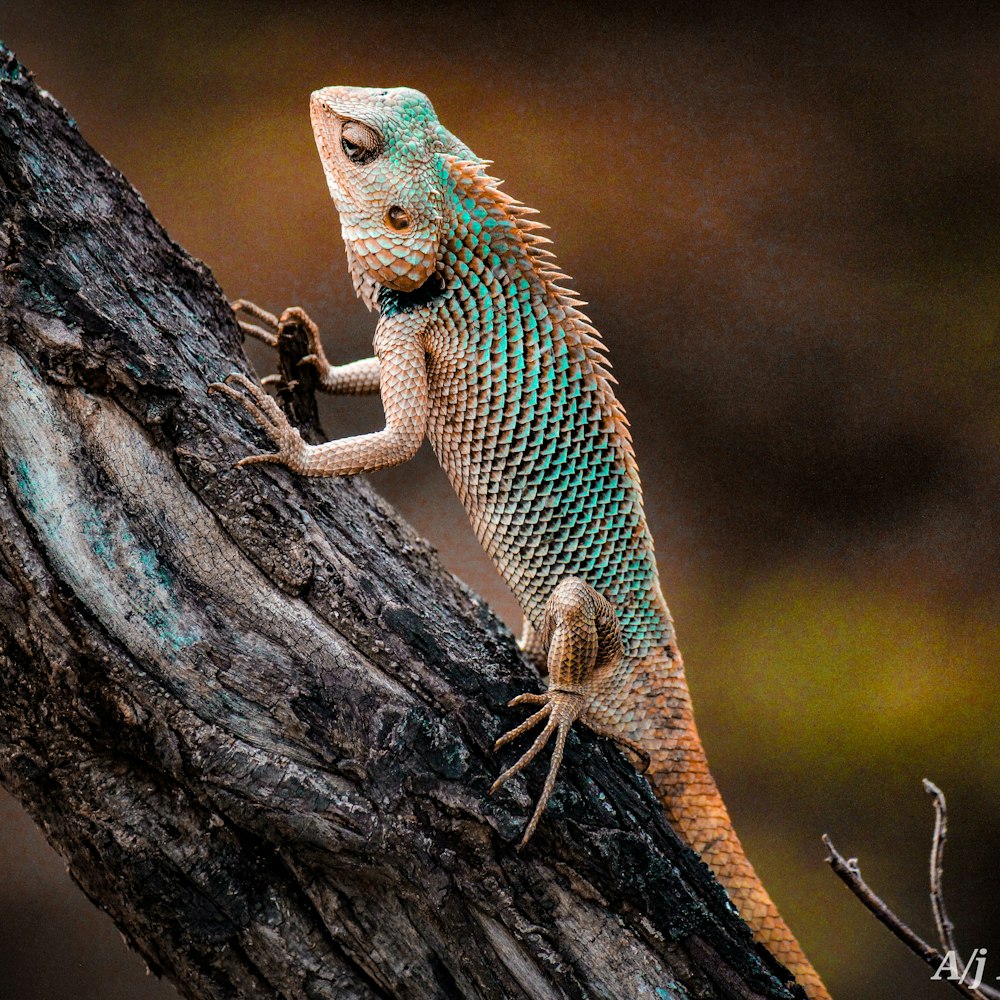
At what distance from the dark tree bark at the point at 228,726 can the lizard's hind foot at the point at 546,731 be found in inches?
1.3

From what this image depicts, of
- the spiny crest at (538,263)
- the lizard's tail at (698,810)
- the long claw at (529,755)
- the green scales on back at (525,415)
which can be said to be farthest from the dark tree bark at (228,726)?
the spiny crest at (538,263)

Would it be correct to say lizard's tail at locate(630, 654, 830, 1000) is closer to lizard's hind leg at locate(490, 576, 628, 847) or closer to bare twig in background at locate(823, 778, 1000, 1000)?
lizard's hind leg at locate(490, 576, 628, 847)

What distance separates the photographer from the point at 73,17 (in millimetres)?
4188

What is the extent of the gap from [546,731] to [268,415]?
955mm

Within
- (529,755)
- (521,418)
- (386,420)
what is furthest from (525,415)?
(529,755)

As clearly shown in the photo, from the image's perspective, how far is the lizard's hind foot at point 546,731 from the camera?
80.6 inches

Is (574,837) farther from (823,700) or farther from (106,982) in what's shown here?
(106,982)

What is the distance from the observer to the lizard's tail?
7.95 ft

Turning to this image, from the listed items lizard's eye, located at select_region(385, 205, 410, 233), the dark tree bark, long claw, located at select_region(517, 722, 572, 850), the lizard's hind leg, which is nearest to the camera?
the dark tree bark

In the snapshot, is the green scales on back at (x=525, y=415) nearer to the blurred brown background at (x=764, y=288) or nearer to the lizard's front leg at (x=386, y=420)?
the lizard's front leg at (x=386, y=420)

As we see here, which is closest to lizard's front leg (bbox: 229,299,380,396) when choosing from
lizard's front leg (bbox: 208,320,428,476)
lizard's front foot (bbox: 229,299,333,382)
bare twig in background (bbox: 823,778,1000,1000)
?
lizard's front foot (bbox: 229,299,333,382)

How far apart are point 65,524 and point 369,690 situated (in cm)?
70

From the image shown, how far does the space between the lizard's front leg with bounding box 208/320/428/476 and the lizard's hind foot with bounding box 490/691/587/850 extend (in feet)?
2.20

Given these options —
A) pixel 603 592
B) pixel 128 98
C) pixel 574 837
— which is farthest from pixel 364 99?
pixel 128 98
